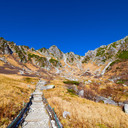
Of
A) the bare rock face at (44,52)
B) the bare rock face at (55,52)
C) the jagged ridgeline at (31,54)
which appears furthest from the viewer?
the bare rock face at (55,52)

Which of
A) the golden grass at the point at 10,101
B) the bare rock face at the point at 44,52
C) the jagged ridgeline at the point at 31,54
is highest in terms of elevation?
the bare rock face at the point at 44,52

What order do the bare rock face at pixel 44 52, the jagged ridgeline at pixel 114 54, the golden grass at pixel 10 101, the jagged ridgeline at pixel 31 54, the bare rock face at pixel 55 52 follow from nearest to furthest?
the golden grass at pixel 10 101
the jagged ridgeline at pixel 31 54
the jagged ridgeline at pixel 114 54
the bare rock face at pixel 44 52
the bare rock face at pixel 55 52

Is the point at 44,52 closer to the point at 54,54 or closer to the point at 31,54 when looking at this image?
the point at 54,54

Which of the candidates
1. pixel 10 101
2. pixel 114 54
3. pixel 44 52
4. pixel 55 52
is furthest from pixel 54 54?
pixel 10 101

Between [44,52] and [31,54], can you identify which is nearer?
[31,54]

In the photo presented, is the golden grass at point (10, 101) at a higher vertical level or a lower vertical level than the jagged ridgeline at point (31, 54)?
lower

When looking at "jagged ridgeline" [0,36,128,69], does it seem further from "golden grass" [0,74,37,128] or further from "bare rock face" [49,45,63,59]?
"golden grass" [0,74,37,128]

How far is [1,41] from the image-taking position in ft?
293

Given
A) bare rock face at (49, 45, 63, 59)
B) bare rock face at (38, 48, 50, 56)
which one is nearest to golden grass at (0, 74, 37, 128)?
bare rock face at (38, 48, 50, 56)

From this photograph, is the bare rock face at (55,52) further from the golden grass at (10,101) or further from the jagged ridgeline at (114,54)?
the golden grass at (10,101)

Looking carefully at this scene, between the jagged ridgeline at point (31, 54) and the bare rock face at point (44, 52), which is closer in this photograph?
the jagged ridgeline at point (31, 54)

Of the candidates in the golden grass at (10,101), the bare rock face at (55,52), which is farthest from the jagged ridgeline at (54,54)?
the golden grass at (10,101)

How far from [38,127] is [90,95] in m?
18.1

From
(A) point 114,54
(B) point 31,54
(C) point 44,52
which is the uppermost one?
(C) point 44,52
